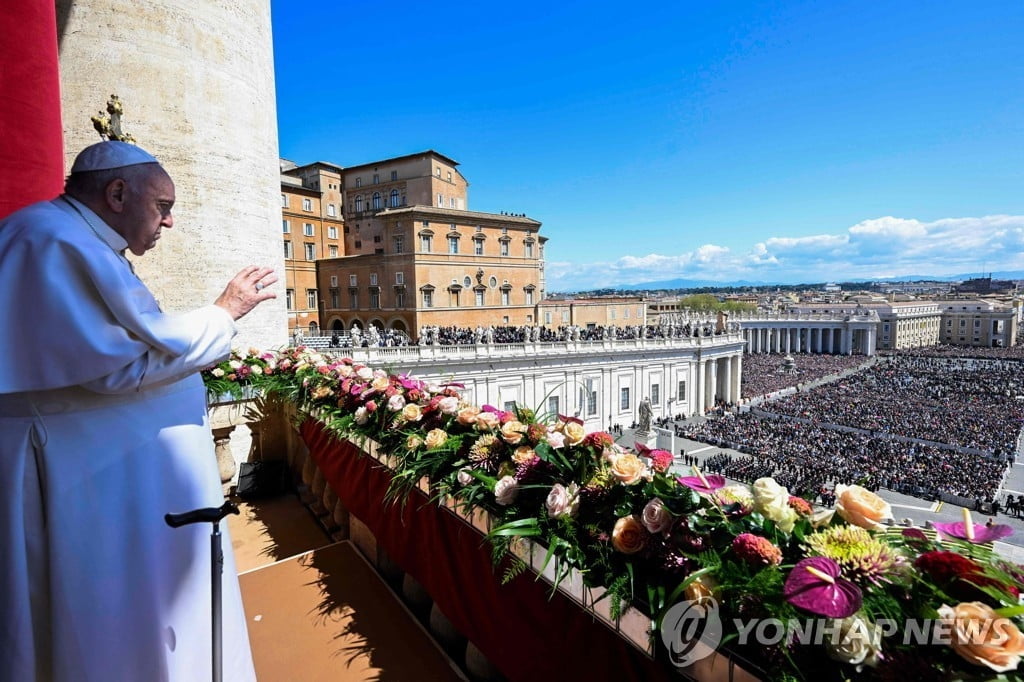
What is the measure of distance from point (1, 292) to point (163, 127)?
11.6 m

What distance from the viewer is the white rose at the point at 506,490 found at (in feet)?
8.67

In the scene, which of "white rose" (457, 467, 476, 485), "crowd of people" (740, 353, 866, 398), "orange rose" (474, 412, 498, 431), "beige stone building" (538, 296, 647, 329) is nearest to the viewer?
"white rose" (457, 467, 476, 485)

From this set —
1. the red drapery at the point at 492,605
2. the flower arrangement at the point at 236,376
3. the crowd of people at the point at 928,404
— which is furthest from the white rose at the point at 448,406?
the crowd of people at the point at 928,404

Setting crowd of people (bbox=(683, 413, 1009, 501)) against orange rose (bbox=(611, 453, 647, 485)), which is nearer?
orange rose (bbox=(611, 453, 647, 485))

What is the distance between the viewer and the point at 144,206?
191 cm

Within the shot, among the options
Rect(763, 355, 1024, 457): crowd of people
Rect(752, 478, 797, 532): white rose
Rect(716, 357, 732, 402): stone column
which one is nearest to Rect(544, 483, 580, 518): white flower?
Rect(752, 478, 797, 532): white rose

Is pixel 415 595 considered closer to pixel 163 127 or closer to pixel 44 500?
pixel 44 500

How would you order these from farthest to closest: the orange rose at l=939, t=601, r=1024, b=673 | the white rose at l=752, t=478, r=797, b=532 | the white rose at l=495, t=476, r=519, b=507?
the white rose at l=495, t=476, r=519, b=507 < the white rose at l=752, t=478, r=797, b=532 < the orange rose at l=939, t=601, r=1024, b=673

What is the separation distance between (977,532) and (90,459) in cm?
316

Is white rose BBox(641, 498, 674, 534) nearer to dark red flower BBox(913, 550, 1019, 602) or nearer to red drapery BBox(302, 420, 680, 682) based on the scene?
red drapery BBox(302, 420, 680, 682)

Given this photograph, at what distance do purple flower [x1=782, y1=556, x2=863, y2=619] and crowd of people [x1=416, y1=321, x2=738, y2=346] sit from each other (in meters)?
25.6

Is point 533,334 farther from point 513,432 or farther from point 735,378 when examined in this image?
point 513,432

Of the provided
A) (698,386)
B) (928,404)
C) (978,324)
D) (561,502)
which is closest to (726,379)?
(698,386)

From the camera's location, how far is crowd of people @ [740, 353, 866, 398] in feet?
173
